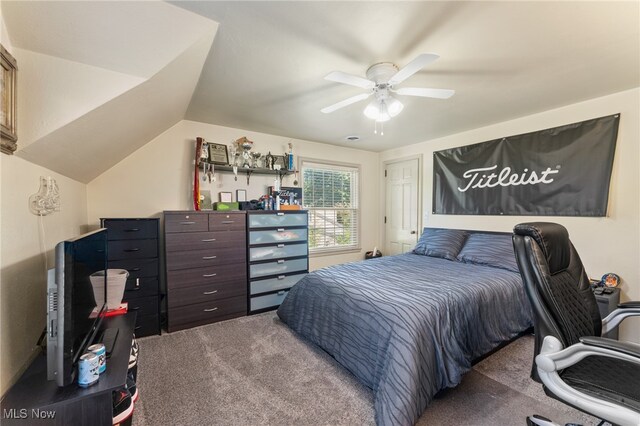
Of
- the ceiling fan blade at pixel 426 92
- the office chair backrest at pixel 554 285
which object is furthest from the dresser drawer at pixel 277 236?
the office chair backrest at pixel 554 285

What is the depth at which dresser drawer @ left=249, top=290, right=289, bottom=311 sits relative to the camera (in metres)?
3.14

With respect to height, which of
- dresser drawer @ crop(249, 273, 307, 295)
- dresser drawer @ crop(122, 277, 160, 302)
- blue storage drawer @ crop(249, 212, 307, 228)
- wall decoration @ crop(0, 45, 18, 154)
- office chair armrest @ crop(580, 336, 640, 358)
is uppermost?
wall decoration @ crop(0, 45, 18, 154)

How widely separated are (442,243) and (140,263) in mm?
3501

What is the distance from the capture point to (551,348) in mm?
1180

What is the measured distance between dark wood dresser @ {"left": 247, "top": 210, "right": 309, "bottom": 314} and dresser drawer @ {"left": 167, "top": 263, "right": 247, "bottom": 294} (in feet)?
0.47

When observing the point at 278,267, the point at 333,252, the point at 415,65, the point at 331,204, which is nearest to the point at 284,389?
the point at 278,267

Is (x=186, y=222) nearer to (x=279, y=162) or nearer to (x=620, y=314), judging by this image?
(x=279, y=162)

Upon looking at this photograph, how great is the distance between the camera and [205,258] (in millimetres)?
2832

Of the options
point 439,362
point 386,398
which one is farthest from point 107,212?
point 439,362

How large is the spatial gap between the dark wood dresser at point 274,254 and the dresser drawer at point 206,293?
0.47 ft

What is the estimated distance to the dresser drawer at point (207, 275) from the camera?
2.68m

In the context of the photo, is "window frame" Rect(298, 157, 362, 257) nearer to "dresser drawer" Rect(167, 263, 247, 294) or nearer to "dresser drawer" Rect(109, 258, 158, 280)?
"dresser drawer" Rect(167, 263, 247, 294)

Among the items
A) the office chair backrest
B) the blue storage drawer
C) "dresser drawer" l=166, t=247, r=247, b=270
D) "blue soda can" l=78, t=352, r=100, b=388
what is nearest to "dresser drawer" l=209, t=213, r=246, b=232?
the blue storage drawer

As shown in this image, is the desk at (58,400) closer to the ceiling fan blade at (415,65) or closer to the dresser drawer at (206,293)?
the dresser drawer at (206,293)
